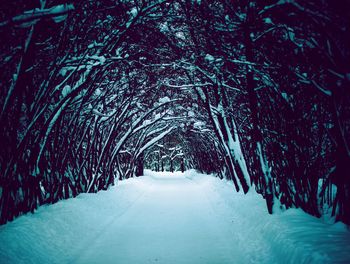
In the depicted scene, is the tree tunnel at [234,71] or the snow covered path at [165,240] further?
the snow covered path at [165,240]

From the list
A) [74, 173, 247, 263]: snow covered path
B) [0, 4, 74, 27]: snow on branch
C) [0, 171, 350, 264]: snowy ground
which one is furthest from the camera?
[74, 173, 247, 263]: snow covered path

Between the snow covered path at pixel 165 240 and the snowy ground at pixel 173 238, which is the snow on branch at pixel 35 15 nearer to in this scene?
the snowy ground at pixel 173 238

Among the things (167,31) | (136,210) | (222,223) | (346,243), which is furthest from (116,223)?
(167,31)

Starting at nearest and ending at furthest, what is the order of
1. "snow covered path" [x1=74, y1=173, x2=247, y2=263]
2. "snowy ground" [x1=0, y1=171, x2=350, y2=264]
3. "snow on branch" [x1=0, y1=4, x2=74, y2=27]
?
"snow on branch" [x1=0, y1=4, x2=74, y2=27] → "snowy ground" [x1=0, y1=171, x2=350, y2=264] → "snow covered path" [x1=74, y1=173, x2=247, y2=263]

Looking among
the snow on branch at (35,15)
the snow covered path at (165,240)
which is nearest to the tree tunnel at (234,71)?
the snow on branch at (35,15)

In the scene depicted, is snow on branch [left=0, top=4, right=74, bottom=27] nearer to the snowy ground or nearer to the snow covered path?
the snowy ground

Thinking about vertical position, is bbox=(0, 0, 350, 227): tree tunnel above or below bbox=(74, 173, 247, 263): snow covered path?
above

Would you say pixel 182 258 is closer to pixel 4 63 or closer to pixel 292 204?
pixel 292 204

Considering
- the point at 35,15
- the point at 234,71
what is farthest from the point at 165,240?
the point at 234,71

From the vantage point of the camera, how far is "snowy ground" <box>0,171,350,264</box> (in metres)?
4.23

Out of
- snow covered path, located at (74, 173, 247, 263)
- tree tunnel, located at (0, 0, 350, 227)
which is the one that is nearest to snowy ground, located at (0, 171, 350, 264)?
snow covered path, located at (74, 173, 247, 263)

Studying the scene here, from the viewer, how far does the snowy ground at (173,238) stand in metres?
4.23

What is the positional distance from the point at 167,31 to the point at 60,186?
19.7 feet

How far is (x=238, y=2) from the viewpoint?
6875 millimetres
